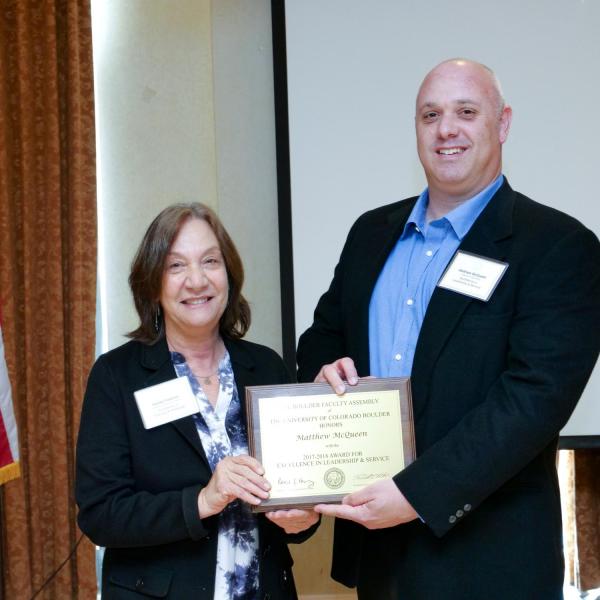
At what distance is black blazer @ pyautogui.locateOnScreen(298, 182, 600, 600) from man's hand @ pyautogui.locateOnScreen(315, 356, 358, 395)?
16 cm

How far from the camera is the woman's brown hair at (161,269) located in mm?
2074

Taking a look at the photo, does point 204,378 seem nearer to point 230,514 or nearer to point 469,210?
point 230,514

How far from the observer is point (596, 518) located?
4.12 meters

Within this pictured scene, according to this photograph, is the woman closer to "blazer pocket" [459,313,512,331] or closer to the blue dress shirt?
the blue dress shirt

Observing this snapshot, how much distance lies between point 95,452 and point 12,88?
259 cm

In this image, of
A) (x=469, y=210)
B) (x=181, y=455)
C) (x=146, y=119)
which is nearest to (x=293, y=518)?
(x=181, y=455)

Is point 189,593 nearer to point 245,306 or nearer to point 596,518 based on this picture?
point 245,306

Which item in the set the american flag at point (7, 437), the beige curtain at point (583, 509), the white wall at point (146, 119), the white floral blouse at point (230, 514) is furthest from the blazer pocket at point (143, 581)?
the beige curtain at point (583, 509)

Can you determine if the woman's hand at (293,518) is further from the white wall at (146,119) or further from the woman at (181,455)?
the white wall at (146,119)

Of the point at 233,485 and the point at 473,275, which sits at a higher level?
the point at 473,275

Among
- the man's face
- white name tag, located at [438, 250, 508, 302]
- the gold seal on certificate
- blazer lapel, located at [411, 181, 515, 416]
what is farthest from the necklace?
the man's face

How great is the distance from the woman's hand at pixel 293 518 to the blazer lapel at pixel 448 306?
1.22 feet

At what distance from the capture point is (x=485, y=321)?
194 centimetres

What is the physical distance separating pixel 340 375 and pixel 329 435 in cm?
16
